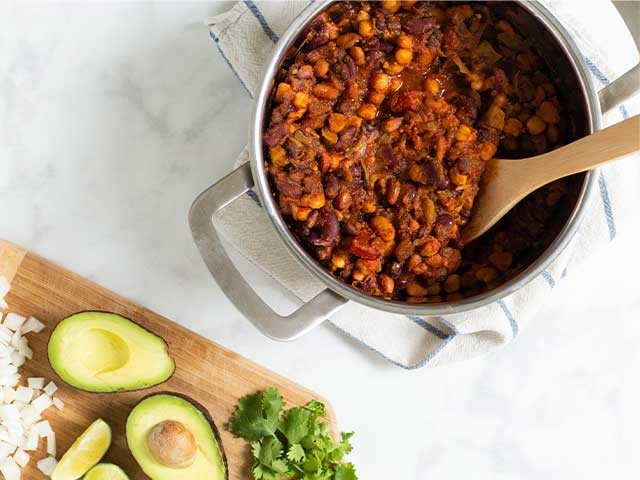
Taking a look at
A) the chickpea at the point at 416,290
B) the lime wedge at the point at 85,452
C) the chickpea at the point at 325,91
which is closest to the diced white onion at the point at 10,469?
the lime wedge at the point at 85,452

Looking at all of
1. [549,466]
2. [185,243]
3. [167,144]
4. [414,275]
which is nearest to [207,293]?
[185,243]

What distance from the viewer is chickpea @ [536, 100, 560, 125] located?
5.76 ft

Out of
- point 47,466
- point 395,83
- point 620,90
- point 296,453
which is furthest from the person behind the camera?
point 47,466

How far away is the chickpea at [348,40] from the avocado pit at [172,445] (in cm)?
95

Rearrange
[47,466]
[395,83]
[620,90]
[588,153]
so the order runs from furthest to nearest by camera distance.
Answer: [47,466]
[395,83]
[620,90]
[588,153]

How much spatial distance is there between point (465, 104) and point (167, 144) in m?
0.78

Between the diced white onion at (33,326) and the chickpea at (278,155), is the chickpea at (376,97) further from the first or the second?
the diced white onion at (33,326)

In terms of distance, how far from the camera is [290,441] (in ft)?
6.70

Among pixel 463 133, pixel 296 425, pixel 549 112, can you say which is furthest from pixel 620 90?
pixel 296 425

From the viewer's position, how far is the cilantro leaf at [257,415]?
2.05 m

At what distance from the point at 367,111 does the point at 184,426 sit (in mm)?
860

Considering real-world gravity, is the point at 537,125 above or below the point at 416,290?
above

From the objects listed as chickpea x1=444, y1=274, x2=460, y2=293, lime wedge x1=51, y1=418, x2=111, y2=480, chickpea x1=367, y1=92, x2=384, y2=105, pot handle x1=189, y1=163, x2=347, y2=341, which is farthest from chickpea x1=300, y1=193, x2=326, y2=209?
lime wedge x1=51, y1=418, x2=111, y2=480

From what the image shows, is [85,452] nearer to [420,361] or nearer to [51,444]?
[51,444]
